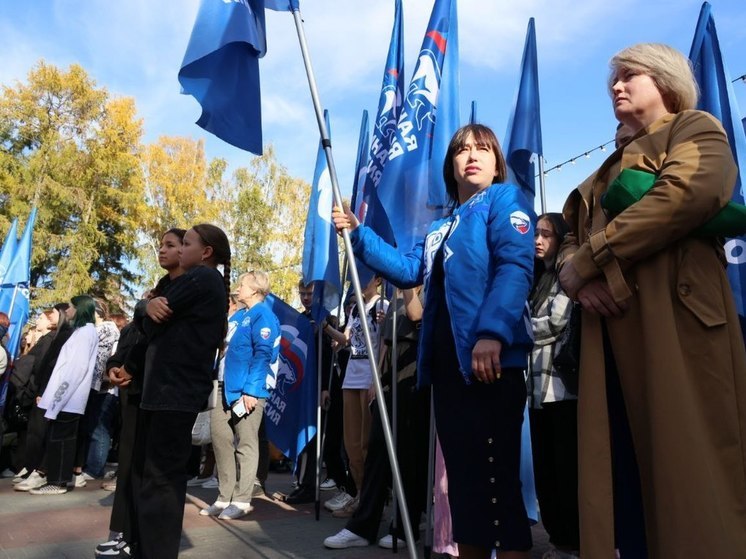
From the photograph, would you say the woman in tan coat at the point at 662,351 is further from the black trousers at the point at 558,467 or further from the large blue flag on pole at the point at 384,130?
the large blue flag on pole at the point at 384,130

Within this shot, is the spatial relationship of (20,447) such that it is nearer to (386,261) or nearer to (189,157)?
(386,261)

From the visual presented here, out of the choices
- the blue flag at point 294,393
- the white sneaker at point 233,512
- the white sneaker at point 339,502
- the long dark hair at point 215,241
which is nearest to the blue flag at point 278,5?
the long dark hair at point 215,241

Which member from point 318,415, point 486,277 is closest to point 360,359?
point 318,415

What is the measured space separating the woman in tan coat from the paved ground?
8.07 ft

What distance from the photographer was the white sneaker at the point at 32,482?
6.62 meters

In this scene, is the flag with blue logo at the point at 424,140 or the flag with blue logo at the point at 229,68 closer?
the flag with blue logo at the point at 229,68

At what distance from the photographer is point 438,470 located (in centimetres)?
392

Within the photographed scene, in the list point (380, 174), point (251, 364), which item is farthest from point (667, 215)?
point (251, 364)

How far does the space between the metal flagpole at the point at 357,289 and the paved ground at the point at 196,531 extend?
165cm

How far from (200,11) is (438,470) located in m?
3.03

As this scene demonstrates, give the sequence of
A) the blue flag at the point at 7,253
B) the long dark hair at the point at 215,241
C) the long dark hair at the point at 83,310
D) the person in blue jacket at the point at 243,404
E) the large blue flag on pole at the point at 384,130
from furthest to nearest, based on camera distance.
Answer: the blue flag at the point at 7,253 < the long dark hair at the point at 83,310 < the person in blue jacket at the point at 243,404 < the large blue flag on pole at the point at 384,130 < the long dark hair at the point at 215,241

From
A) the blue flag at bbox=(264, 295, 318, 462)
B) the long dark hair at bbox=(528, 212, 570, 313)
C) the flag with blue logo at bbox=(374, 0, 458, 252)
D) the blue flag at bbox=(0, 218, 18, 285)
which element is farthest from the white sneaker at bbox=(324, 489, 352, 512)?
the blue flag at bbox=(0, 218, 18, 285)

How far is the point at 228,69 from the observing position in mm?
Answer: 3590

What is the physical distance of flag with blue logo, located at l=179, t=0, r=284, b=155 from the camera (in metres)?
3.46
